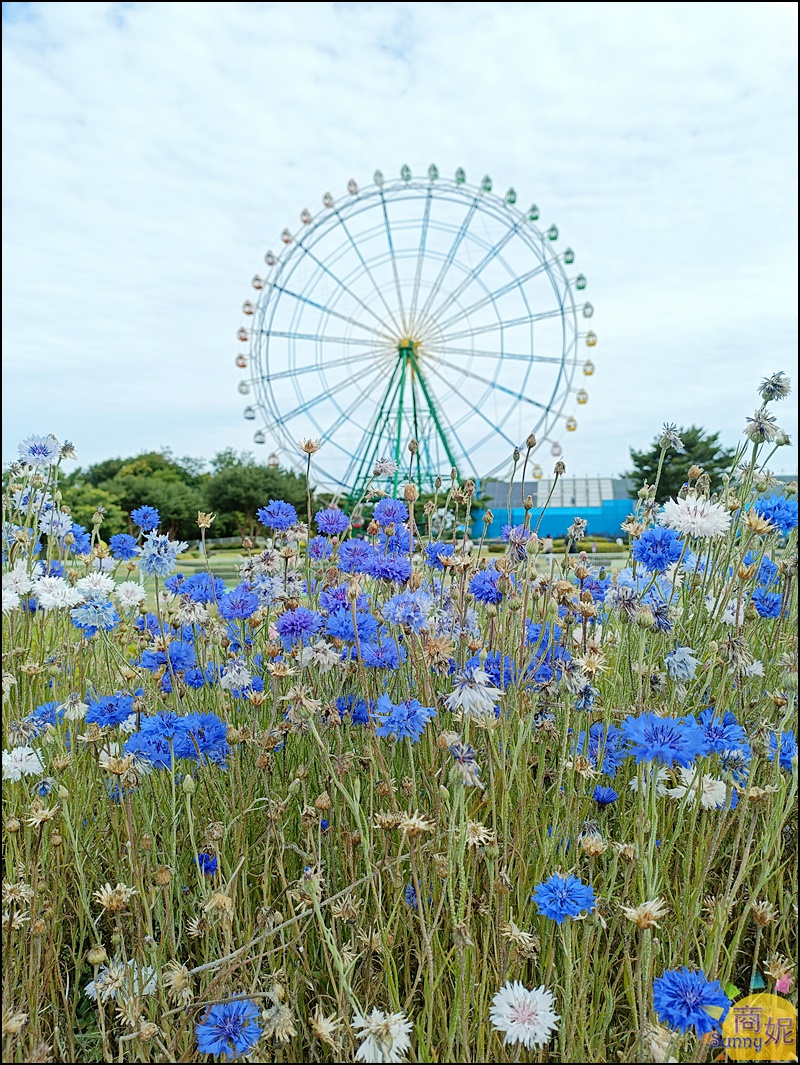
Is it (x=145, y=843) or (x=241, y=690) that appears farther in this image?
(x=241, y=690)

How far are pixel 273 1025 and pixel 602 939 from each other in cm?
61

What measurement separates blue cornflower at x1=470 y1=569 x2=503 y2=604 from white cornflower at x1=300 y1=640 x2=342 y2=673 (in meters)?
0.32

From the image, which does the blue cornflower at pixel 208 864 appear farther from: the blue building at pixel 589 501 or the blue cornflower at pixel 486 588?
the blue building at pixel 589 501

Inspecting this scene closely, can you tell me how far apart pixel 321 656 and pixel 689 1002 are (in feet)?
2.28

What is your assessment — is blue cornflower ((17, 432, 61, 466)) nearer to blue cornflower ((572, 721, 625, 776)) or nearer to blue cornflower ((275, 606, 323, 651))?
blue cornflower ((275, 606, 323, 651))

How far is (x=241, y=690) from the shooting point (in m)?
1.52

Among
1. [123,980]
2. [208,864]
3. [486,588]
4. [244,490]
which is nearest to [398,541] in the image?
[486,588]

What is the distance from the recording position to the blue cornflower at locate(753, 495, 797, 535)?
66.4 inches

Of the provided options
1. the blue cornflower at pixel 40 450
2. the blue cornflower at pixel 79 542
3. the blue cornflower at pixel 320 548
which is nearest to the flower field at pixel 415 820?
the blue cornflower at pixel 320 548

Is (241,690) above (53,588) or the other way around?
the other way around

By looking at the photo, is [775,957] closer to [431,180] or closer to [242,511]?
[431,180]

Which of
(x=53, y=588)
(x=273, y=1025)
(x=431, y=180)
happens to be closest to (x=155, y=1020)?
(x=273, y=1025)

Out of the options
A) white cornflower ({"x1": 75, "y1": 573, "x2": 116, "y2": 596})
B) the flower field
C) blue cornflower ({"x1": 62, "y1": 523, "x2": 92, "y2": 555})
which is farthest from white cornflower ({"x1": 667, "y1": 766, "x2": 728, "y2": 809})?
blue cornflower ({"x1": 62, "y1": 523, "x2": 92, "y2": 555})

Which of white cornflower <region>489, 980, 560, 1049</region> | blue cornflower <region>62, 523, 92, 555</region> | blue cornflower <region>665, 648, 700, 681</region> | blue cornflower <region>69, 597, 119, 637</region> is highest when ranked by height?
blue cornflower <region>62, 523, 92, 555</region>
